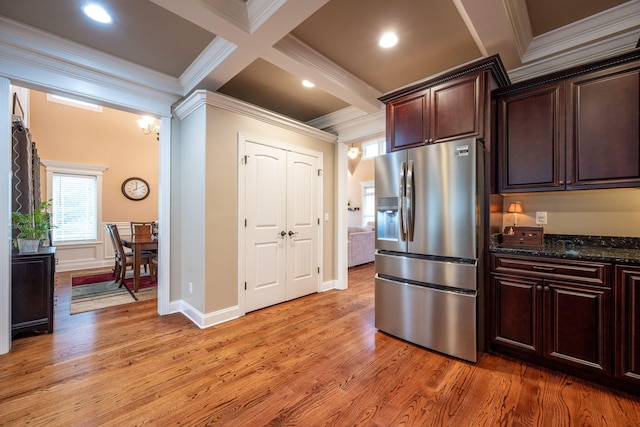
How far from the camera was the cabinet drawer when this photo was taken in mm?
1873

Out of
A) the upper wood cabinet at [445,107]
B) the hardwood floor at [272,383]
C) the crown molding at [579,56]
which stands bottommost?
the hardwood floor at [272,383]

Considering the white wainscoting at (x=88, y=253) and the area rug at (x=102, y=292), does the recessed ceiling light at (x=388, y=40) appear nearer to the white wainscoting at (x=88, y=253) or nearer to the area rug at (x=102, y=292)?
the area rug at (x=102, y=292)

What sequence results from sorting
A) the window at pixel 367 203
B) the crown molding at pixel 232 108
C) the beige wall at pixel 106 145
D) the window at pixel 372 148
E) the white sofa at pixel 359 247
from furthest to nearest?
the window at pixel 367 203, the window at pixel 372 148, the white sofa at pixel 359 247, the beige wall at pixel 106 145, the crown molding at pixel 232 108

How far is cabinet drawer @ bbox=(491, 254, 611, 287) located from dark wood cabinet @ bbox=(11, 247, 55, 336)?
419 centimetres

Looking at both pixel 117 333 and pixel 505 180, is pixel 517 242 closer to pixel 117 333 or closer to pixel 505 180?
pixel 505 180

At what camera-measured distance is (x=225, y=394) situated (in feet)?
6.03

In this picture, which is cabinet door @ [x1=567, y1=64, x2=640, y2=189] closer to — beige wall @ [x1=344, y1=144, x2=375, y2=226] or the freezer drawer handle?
the freezer drawer handle

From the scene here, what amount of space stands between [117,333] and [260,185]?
213 cm

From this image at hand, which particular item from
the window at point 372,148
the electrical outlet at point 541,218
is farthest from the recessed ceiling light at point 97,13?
the window at point 372,148

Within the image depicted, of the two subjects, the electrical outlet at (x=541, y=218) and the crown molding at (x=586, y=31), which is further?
the electrical outlet at (x=541, y=218)

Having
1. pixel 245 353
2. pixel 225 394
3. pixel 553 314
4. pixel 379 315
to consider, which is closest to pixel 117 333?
pixel 245 353

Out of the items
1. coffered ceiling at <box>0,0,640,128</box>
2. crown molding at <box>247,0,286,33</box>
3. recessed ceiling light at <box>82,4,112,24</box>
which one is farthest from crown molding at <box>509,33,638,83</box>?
recessed ceiling light at <box>82,4,112,24</box>

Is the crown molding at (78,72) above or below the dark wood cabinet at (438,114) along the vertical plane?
above

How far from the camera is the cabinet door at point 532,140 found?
7.30 feet
